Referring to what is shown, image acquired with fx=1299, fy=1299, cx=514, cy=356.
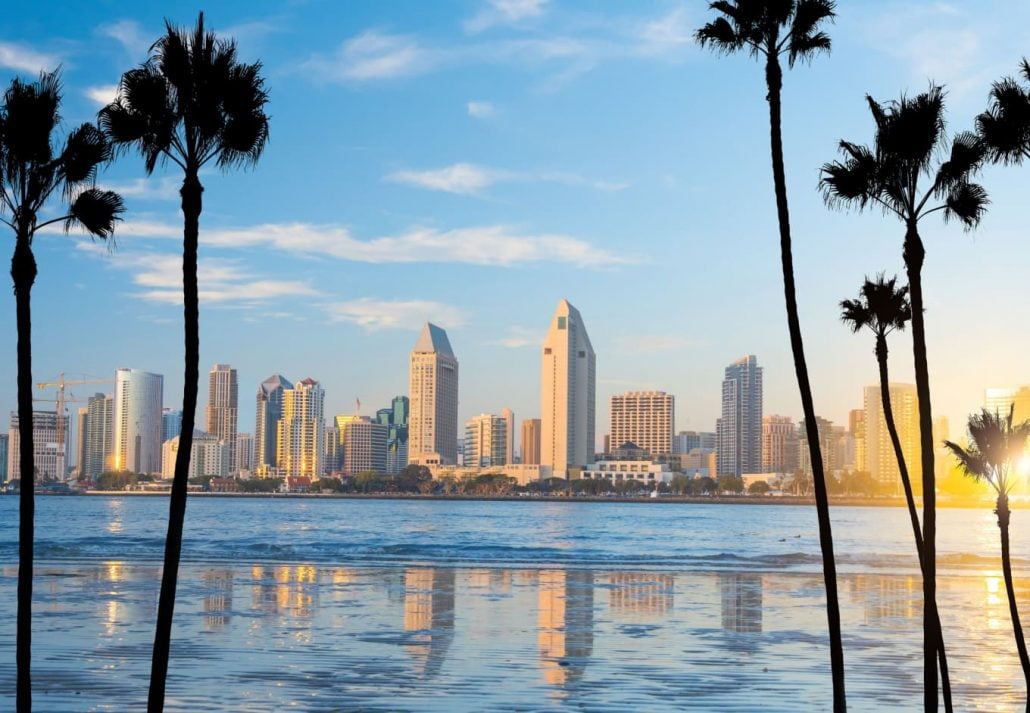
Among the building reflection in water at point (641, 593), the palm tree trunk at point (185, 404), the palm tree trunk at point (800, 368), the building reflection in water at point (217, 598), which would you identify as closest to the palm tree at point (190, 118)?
the palm tree trunk at point (185, 404)

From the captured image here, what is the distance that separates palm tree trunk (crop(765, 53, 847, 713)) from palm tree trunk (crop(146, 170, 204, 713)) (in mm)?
7889

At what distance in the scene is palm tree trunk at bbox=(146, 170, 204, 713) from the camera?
15641 millimetres

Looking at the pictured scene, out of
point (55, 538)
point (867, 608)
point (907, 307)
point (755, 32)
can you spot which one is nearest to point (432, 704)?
point (907, 307)

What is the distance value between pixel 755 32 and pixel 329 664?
1613 cm

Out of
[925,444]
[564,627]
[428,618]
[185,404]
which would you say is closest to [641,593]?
[428,618]

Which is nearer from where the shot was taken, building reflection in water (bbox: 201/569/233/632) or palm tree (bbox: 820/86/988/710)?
palm tree (bbox: 820/86/988/710)

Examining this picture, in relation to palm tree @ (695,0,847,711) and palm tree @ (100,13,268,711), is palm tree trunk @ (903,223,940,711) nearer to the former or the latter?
palm tree @ (695,0,847,711)

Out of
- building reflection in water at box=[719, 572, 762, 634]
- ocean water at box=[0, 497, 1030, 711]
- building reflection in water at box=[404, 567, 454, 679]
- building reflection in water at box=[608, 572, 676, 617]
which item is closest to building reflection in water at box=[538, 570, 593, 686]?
ocean water at box=[0, 497, 1030, 711]

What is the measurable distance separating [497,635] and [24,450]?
1837 centimetres

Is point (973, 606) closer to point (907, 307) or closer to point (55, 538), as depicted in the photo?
point (907, 307)

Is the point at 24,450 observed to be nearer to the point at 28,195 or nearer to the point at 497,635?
the point at 28,195

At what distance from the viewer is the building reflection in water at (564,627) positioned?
89.4 ft

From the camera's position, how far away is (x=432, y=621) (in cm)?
3675

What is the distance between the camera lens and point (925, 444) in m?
18.3
